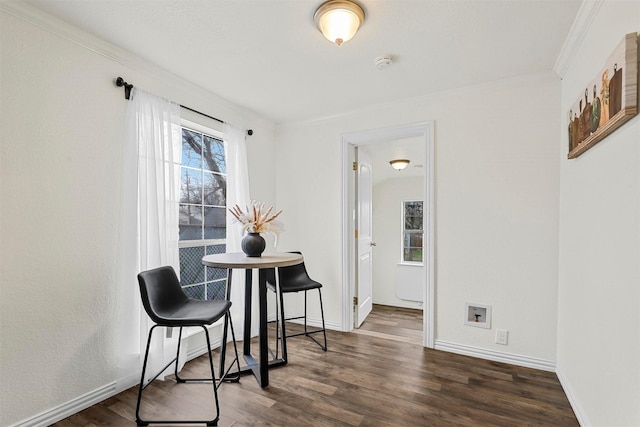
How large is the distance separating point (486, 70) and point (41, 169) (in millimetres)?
3079

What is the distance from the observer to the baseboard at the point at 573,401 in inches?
68.1

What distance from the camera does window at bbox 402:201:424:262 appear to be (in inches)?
204

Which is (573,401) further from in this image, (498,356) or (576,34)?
(576,34)

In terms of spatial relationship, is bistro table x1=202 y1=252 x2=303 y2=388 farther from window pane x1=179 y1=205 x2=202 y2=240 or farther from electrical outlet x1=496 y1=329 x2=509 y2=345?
electrical outlet x1=496 y1=329 x2=509 y2=345

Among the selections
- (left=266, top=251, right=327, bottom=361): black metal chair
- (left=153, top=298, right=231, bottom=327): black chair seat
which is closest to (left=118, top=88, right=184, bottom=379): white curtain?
(left=153, top=298, right=231, bottom=327): black chair seat

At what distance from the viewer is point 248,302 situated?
2463 mm

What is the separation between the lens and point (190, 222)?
110 inches

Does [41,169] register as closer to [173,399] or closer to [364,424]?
[173,399]

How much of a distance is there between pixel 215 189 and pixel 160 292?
4.14 ft

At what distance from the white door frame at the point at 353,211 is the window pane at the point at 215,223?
1244mm

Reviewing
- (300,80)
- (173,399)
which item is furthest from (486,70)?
(173,399)

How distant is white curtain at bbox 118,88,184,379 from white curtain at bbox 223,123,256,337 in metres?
0.62

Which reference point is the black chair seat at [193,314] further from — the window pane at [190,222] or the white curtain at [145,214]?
the window pane at [190,222]

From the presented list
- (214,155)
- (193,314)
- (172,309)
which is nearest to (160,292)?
(172,309)
